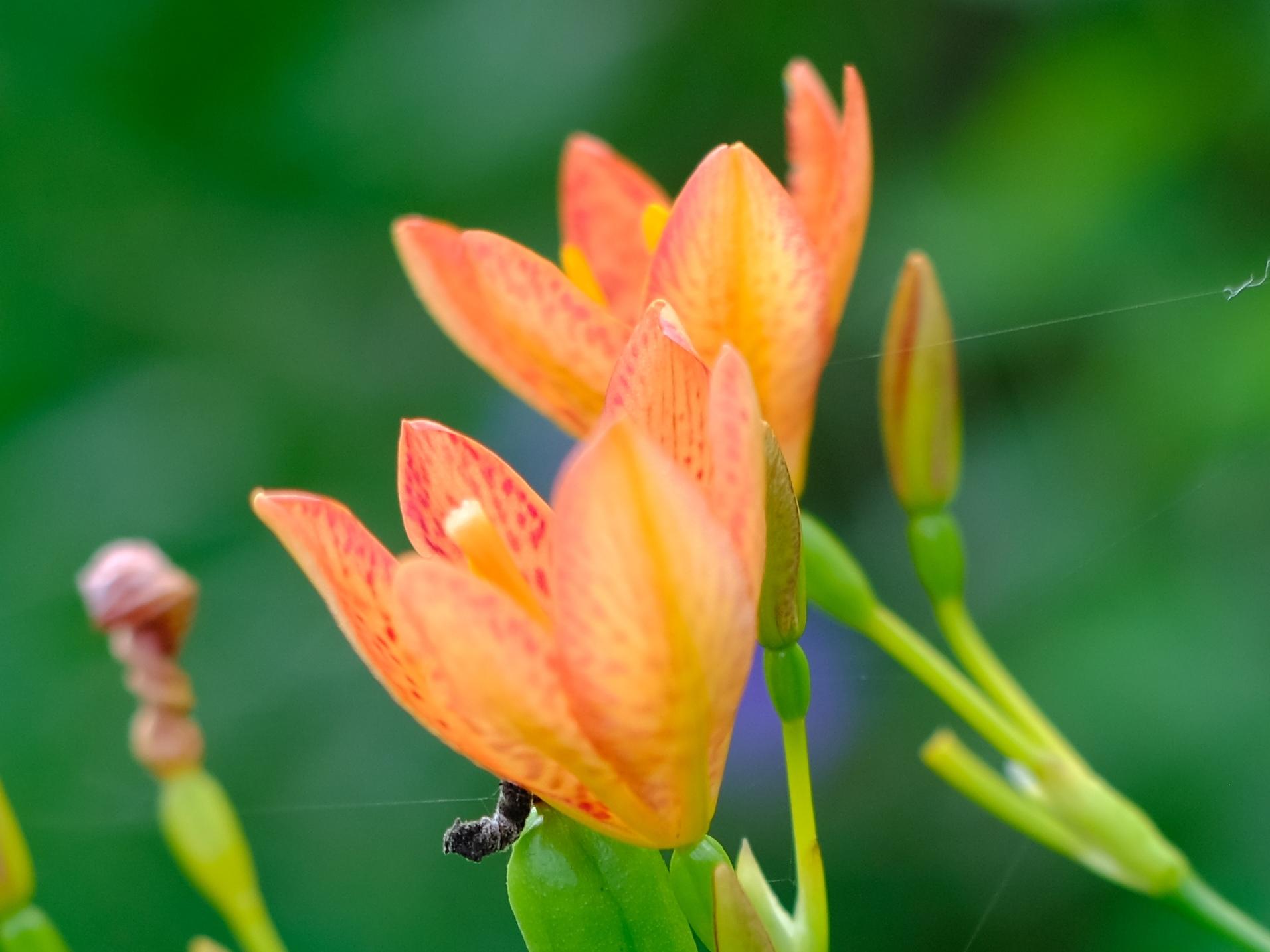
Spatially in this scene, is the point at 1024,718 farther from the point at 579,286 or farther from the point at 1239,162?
the point at 1239,162

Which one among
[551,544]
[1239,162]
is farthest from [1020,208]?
[551,544]

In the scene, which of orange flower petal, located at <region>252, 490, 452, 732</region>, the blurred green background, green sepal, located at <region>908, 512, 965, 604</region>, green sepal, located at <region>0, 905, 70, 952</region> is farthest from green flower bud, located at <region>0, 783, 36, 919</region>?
the blurred green background

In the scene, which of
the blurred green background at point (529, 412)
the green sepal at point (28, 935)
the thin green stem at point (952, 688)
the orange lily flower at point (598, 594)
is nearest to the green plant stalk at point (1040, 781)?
the thin green stem at point (952, 688)

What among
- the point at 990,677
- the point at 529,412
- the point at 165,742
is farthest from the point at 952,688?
the point at 529,412

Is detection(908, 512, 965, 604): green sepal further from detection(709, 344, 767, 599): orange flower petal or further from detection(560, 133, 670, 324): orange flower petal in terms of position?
detection(709, 344, 767, 599): orange flower petal

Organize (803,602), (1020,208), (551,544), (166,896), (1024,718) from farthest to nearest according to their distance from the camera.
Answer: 1. (166,896)
2. (1020,208)
3. (1024,718)
4. (803,602)
5. (551,544)
